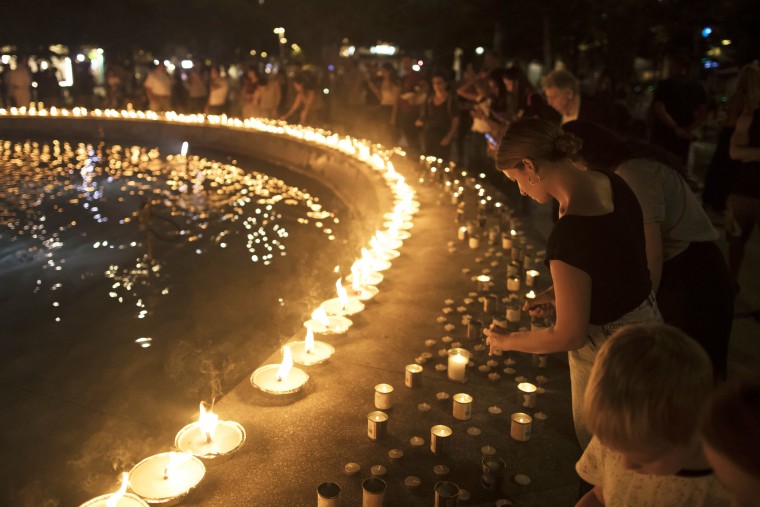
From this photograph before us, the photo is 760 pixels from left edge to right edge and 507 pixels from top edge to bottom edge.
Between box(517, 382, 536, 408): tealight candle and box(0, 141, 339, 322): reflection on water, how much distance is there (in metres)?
3.30

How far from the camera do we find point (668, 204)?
126 inches

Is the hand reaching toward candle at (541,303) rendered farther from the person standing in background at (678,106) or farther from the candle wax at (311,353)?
the person standing in background at (678,106)

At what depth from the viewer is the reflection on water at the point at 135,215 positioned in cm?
732

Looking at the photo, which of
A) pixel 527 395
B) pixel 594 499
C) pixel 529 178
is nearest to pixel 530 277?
pixel 527 395

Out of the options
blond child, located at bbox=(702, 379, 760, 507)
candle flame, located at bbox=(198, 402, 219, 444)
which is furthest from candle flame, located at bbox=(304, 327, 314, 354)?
blond child, located at bbox=(702, 379, 760, 507)

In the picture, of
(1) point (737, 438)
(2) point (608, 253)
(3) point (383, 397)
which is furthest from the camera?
(3) point (383, 397)

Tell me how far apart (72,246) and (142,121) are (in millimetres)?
9809

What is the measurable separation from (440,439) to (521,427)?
1.33ft

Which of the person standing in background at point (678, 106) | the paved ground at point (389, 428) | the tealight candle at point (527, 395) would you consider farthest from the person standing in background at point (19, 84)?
the tealight candle at point (527, 395)

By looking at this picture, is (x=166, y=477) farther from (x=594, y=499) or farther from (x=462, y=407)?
(x=594, y=499)

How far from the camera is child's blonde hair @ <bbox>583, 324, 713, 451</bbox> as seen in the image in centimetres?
150

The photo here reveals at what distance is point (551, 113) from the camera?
21.2 feet

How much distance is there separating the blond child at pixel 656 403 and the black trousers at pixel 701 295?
1.87 meters

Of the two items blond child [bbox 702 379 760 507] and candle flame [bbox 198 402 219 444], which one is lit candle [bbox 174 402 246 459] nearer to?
candle flame [bbox 198 402 219 444]
